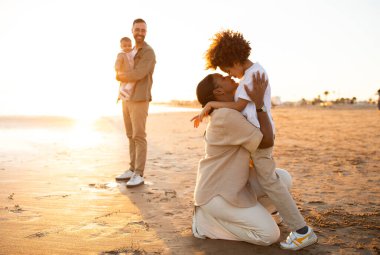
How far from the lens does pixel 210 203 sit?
3.53 metres

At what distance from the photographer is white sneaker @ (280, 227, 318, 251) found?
3.32 meters

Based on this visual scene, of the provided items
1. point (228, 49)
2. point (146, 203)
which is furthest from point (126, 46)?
point (228, 49)

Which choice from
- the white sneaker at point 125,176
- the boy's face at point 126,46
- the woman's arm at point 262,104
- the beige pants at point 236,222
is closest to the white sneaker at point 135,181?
the white sneaker at point 125,176

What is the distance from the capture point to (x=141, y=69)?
5.71m

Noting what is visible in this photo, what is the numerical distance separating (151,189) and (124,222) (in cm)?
156

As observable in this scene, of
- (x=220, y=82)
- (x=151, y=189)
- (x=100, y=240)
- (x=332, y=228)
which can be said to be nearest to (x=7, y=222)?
(x=100, y=240)

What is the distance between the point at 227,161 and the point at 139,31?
9.96 feet

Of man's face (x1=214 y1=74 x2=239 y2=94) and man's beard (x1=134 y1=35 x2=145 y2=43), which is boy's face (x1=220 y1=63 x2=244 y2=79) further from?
man's beard (x1=134 y1=35 x2=145 y2=43)

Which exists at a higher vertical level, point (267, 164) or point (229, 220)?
point (267, 164)

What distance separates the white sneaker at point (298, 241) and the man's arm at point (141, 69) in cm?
330

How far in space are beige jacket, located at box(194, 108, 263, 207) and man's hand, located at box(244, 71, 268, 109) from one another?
0.19m

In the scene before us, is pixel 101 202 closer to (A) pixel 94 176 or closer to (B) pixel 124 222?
(B) pixel 124 222

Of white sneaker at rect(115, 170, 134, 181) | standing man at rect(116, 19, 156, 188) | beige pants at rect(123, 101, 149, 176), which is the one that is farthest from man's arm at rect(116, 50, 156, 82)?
white sneaker at rect(115, 170, 134, 181)

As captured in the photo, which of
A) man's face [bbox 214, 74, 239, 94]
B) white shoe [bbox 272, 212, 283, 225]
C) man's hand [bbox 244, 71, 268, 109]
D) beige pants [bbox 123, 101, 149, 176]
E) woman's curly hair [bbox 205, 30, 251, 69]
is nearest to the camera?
man's hand [bbox 244, 71, 268, 109]
